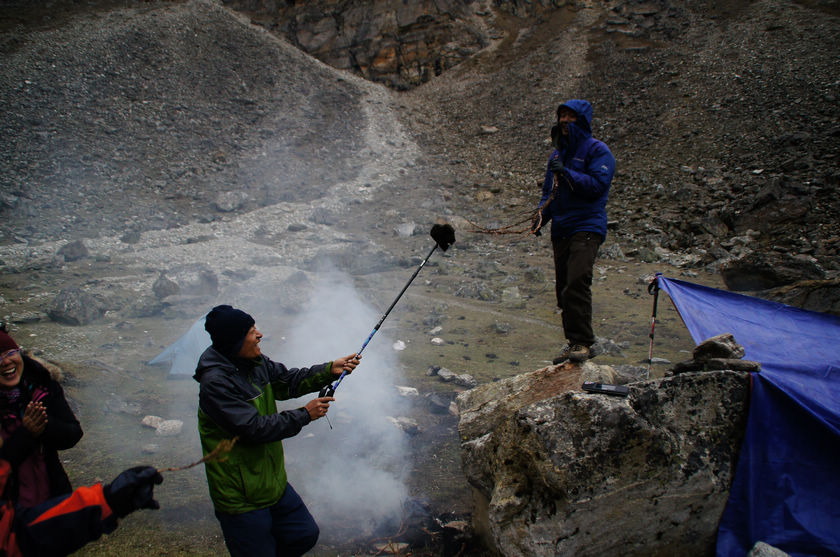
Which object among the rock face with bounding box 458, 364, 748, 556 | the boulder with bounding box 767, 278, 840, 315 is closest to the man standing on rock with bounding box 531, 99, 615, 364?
the rock face with bounding box 458, 364, 748, 556

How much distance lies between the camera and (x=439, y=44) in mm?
30062

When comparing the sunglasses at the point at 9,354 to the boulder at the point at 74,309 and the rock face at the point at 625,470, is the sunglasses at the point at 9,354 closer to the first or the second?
the rock face at the point at 625,470

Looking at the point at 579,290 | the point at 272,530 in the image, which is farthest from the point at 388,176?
the point at 272,530

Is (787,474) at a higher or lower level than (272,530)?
higher

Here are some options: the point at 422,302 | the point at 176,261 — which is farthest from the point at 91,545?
the point at 176,261

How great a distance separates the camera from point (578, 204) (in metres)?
3.51

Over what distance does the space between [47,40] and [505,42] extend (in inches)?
898

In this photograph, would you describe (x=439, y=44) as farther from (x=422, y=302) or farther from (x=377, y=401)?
(x=377, y=401)

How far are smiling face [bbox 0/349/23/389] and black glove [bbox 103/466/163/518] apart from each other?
747 millimetres

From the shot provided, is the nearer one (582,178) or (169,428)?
(582,178)

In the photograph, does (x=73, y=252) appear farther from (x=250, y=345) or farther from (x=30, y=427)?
(x=250, y=345)

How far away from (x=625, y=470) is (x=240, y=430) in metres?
1.74

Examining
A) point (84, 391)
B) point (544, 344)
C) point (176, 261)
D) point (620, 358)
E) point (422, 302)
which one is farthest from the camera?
point (176, 261)

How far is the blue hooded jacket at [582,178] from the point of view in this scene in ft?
11.1
